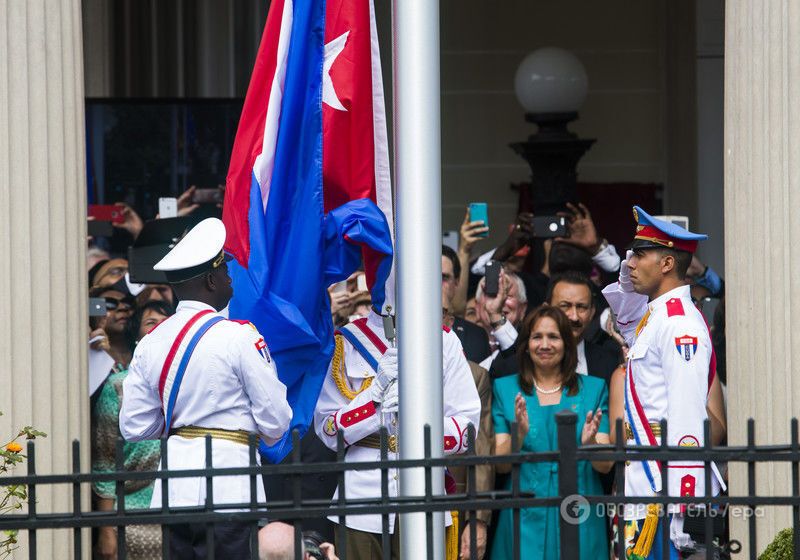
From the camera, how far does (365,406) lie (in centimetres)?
540

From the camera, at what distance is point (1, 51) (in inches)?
235

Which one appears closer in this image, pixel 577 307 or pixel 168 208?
pixel 577 307

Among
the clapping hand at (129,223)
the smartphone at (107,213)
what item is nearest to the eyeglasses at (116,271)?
the smartphone at (107,213)

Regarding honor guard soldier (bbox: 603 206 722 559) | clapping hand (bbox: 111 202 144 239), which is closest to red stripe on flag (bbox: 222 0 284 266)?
honor guard soldier (bbox: 603 206 722 559)

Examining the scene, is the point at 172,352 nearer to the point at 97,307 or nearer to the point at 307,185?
the point at 307,185

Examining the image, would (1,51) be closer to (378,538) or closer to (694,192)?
(378,538)

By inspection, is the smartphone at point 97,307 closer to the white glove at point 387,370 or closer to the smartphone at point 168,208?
the smartphone at point 168,208

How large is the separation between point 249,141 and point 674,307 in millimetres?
1794

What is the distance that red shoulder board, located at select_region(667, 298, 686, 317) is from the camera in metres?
5.67

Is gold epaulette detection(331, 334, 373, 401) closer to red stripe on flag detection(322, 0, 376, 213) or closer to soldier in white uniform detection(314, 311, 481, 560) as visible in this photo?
soldier in white uniform detection(314, 311, 481, 560)

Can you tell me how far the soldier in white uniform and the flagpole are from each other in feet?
3.47

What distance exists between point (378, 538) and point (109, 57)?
598cm

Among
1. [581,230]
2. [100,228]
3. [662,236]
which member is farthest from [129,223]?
[662,236]

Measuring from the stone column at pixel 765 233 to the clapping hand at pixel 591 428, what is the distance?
23.8 inches
